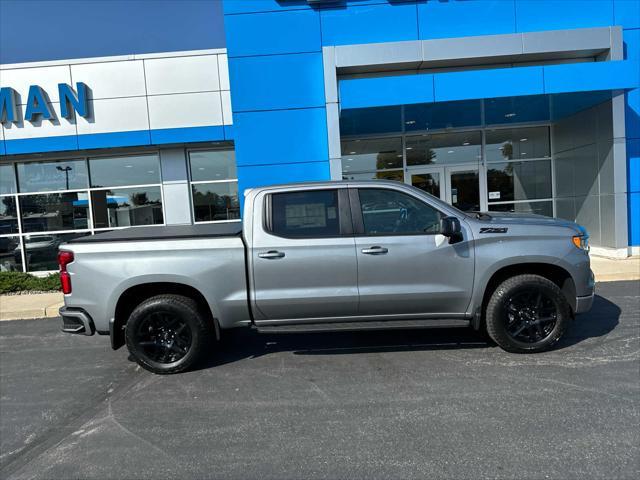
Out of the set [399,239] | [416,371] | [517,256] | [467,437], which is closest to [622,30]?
[517,256]

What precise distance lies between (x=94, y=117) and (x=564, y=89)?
36.5 feet

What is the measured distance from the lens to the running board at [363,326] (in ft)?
15.4

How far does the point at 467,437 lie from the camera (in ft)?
10.7

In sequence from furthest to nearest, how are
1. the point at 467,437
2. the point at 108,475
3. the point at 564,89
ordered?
the point at 564,89 < the point at 467,437 < the point at 108,475

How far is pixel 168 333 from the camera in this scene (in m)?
4.75

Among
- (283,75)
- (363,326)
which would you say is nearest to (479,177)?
(283,75)

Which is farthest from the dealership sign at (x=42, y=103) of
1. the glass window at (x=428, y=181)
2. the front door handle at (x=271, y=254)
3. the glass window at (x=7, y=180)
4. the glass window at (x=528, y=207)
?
the glass window at (x=528, y=207)

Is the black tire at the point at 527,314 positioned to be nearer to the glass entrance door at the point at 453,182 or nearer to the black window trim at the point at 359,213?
the black window trim at the point at 359,213

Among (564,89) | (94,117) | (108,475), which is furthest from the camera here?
(94,117)

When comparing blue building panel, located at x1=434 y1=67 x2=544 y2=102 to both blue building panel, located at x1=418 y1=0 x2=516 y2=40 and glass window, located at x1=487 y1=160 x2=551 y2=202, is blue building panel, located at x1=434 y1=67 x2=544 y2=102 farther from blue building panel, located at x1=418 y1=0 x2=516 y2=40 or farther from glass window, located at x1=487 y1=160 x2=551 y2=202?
glass window, located at x1=487 y1=160 x2=551 y2=202

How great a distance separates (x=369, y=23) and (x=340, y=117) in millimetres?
2206

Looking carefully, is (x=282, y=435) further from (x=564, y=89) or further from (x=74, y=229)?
(x=74, y=229)

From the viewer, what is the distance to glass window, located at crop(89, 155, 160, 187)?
12.6m

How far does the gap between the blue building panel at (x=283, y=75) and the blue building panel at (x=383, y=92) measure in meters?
1.10
